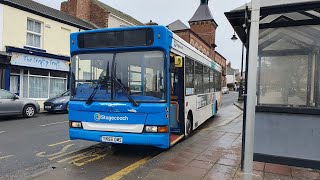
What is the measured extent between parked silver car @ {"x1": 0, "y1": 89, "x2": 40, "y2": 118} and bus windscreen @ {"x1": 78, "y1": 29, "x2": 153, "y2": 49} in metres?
8.81

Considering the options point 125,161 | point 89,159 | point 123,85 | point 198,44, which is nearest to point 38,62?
point 89,159

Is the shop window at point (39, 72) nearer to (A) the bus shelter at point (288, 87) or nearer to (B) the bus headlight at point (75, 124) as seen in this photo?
(B) the bus headlight at point (75, 124)

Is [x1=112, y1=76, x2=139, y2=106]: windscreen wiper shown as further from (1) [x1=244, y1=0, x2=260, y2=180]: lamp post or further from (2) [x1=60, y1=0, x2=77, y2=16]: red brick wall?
(2) [x1=60, y1=0, x2=77, y2=16]: red brick wall

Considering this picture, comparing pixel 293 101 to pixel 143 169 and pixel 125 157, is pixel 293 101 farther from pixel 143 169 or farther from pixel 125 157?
pixel 125 157

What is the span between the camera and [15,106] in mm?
14086

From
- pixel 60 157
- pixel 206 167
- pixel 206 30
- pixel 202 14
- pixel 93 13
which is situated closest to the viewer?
pixel 206 167

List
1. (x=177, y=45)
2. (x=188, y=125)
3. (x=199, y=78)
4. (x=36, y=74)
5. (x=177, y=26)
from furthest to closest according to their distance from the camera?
(x=177, y=26) → (x=36, y=74) → (x=199, y=78) → (x=188, y=125) → (x=177, y=45)

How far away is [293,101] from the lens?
4.92m

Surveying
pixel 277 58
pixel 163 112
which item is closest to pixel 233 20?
pixel 277 58

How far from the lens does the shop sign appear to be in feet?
59.0

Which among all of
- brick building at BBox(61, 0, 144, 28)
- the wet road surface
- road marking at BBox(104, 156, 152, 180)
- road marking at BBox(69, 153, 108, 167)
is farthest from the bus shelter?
brick building at BBox(61, 0, 144, 28)

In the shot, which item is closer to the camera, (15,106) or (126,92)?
(126,92)

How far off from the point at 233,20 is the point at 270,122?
6.19ft

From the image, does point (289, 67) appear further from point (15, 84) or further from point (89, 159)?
point (15, 84)
